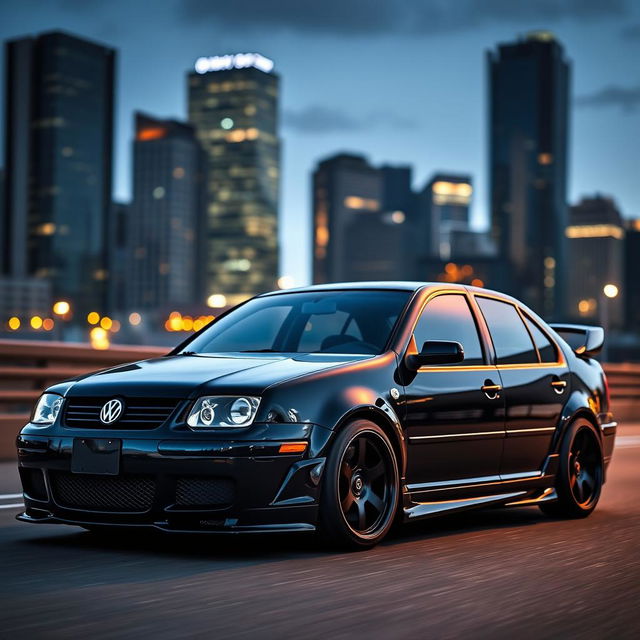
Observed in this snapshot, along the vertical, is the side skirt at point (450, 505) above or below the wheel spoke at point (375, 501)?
below

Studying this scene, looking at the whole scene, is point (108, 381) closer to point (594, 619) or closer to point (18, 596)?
point (18, 596)

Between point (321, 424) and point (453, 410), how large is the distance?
4.11 ft

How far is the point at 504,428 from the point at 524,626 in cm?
313

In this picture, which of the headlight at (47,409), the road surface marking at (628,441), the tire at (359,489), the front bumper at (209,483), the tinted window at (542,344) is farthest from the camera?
the road surface marking at (628,441)

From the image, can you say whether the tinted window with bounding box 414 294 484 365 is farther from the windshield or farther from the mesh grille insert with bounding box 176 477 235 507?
the mesh grille insert with bounding box 176 477 235 507

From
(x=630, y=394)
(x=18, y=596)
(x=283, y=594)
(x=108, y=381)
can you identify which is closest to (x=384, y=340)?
(x=108, y=381)

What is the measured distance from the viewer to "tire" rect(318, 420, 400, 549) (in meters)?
6.29

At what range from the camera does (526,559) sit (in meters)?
6.49

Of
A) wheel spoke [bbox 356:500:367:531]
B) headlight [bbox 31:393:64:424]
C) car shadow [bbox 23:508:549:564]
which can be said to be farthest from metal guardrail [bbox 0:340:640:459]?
wheel spoke [bbox 356:500:367:531]

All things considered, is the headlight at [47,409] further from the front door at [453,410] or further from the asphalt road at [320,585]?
the front door at [453,410]

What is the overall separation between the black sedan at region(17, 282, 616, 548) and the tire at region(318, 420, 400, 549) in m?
0.01

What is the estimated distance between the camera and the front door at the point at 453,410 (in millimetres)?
7027

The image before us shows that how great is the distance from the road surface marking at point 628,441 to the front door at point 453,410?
882 cm

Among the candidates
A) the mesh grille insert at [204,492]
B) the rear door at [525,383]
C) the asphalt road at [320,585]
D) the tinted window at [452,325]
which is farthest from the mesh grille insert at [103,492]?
the rear door at [525,383]
